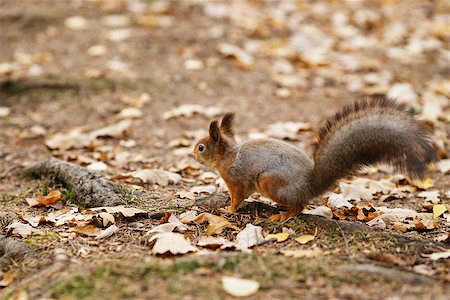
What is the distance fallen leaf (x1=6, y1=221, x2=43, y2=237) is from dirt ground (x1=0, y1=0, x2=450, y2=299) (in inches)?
2.9

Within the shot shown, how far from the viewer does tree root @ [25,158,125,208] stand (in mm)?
3438

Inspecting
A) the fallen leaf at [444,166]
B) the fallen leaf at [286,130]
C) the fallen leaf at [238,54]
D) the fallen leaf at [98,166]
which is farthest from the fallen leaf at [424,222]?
the fallen leaf at [238,54]

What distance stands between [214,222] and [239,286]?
88 centimetres

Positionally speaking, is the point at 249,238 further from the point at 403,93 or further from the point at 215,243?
the point at 403,93

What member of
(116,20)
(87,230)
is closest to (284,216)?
(87,230)

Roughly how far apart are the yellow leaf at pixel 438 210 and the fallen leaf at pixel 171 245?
154 centimetres

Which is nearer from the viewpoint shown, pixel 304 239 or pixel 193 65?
pixel 304 239

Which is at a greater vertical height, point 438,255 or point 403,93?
point 438,255

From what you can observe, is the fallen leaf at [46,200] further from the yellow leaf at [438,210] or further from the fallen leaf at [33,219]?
the yellow leaf at [438,210]

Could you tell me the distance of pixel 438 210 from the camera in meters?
3.42

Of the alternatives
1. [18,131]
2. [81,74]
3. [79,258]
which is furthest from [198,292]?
[81,74]

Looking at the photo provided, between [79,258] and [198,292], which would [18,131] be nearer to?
[79,258]

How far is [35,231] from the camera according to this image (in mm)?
2980

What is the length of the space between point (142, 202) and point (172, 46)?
3971 millimetres
